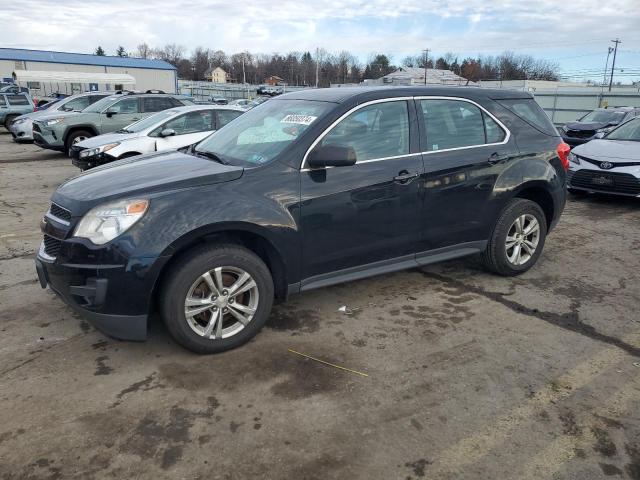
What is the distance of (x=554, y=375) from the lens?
3.33 metres

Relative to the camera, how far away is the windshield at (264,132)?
12.6 ft

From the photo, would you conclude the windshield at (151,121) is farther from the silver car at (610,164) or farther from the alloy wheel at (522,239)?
the silver car at (610,164)

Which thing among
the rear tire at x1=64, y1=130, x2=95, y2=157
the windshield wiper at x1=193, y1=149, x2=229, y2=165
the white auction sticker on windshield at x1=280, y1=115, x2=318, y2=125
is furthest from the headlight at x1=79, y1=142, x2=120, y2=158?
the white auction sticker on windshield at x1=280, y1=115, x2=318, y2=125

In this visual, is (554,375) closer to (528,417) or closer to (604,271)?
(528,417)

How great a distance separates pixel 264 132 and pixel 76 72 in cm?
5320

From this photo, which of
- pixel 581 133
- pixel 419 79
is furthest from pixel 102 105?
pixel 419 79

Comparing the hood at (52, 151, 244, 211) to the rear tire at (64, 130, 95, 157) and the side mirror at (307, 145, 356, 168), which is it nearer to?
the side mirror at (307, 145, 356, 168)

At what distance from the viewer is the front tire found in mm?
3281

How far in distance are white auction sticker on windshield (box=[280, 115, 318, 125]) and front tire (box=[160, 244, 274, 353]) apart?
1.14 metres

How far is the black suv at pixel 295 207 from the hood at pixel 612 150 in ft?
12.9

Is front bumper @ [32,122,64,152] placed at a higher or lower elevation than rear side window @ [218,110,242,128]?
lower

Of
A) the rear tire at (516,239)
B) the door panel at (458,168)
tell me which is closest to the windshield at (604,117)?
the rear tire at (516,239)

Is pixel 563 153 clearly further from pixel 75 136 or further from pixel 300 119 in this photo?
pixel 75 136

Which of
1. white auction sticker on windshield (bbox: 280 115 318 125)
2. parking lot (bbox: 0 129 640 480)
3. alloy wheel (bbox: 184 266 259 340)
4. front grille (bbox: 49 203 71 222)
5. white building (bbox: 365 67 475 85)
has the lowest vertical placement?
parking lot (bbox: 0 129 640 480)
